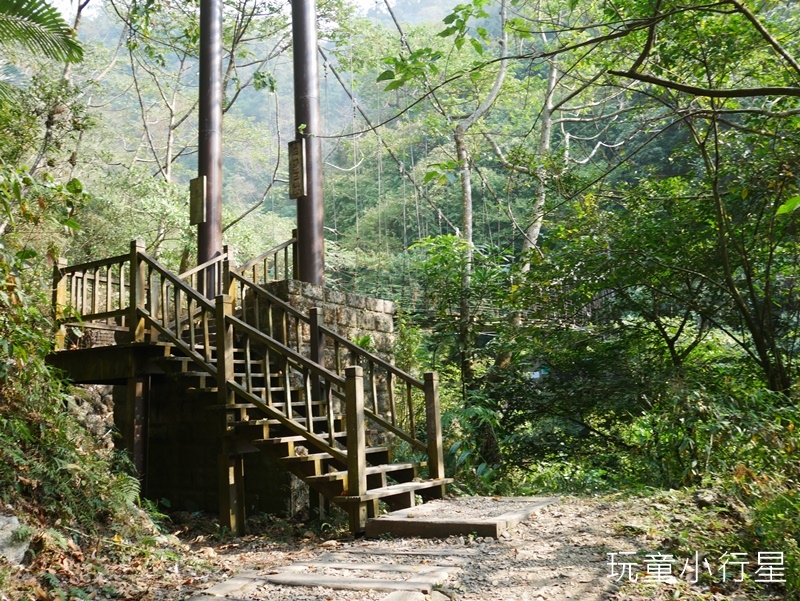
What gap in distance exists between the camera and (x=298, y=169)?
8750mm

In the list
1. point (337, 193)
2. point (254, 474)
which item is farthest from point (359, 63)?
point (254, 474)

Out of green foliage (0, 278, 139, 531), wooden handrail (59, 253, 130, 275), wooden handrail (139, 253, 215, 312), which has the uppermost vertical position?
wooden handrail (59, 253, 130, 275)

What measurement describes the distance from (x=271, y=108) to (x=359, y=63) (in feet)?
85.2

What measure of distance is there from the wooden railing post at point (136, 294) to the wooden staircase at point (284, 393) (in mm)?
11

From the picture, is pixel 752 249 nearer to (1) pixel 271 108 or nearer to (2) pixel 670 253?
(2) pixel 670 253

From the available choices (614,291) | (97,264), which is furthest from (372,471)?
(614,291)

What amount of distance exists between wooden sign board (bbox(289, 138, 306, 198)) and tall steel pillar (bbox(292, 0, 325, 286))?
5 cm

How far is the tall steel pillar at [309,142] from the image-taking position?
862 cm

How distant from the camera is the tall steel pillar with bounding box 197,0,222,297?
9.51 m

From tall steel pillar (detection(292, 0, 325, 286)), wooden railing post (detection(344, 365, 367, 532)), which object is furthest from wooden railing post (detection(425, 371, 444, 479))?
tall steel pillar (detection(292, 0, 325, 286))

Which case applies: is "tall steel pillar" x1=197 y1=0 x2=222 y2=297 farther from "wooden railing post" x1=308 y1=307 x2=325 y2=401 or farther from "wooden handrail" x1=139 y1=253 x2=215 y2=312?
"wooden railing post" x1=308 y1=307 x2=325 y2=401

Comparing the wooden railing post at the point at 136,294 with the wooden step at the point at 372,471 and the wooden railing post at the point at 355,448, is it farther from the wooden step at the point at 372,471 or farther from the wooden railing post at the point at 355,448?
the wooden railing post at the point at 355,448

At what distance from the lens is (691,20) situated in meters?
6.61

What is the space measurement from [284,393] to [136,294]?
2.10m
